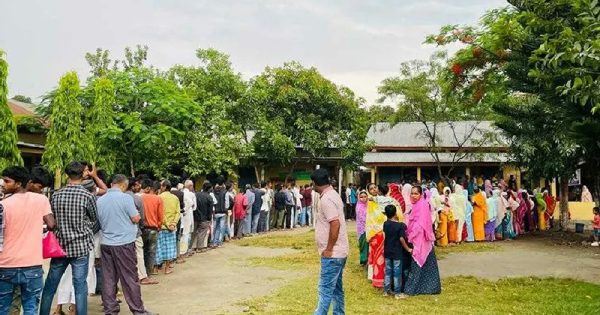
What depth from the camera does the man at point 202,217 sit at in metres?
13.1

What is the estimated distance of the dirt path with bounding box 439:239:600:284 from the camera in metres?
10.5

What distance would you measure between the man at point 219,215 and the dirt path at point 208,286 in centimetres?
186

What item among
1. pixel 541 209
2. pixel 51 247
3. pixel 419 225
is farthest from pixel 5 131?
pixel 541 209

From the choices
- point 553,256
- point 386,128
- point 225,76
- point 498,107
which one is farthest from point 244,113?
point 553,256

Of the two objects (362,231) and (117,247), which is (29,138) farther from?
(117,247)

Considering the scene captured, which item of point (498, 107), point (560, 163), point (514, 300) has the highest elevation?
point (498, 107)

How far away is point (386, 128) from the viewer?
31.0 metres

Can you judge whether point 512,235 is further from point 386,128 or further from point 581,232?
point 386,128

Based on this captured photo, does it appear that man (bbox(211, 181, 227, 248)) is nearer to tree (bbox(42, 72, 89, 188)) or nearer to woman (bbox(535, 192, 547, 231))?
tree (bbox(42, 72, 89, 188))

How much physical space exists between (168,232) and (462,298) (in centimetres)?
548

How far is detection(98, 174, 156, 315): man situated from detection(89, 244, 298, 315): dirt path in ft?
2.93

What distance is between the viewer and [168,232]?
10.5 meters

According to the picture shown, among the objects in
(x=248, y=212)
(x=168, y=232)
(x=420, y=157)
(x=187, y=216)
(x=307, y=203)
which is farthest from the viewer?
(x=420, y=157)

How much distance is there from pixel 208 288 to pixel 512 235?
36.1 feet
